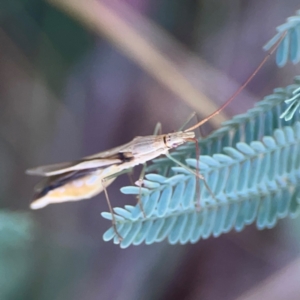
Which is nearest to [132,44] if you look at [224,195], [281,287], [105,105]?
[105,105]

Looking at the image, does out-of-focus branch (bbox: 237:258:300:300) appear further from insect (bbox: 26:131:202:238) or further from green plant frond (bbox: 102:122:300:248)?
insect (bbox: 26:131:202:238)

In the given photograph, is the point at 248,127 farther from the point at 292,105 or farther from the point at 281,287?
the point at 281,287

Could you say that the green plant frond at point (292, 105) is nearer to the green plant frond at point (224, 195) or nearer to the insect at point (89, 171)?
the green plant frond at point (224, 195)

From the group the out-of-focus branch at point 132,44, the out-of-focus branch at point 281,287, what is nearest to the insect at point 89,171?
the out-of-focus branch at point 132,44

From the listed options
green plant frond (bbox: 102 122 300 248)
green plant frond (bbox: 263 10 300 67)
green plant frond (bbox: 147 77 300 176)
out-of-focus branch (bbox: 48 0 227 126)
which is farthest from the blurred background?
green plant frond (bbox: 263 10 300 67)

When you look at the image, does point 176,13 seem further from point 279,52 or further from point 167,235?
point 167,235
